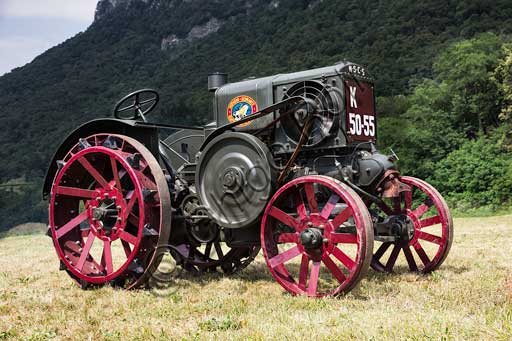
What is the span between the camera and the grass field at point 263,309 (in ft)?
11.9

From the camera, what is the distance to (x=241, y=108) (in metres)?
6.16

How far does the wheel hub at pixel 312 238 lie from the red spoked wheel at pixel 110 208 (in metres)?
1.53

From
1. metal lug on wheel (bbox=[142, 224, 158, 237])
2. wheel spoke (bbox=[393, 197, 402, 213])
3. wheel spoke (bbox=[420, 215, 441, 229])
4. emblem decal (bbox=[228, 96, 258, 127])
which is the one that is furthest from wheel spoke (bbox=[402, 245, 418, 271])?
metal lug on wheel (bbox=[142, 224, 158, 237])

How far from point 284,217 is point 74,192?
8.57ft

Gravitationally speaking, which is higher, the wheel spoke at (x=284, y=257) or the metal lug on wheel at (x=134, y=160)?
the metal lug on wheel at (x=134, y=160)

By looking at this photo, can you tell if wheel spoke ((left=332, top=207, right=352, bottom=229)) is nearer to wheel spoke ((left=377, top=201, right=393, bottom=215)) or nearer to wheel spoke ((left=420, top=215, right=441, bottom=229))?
wheel spoke ((left=377, top=201, right=393, bottom=215))

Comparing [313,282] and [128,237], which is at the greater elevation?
[128,237]

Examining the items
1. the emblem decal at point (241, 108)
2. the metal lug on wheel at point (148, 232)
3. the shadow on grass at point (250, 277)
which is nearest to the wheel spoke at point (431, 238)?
the shadow on grass at point (250, 277)

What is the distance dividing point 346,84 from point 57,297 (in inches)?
146

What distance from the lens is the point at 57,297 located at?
5535 millimetres

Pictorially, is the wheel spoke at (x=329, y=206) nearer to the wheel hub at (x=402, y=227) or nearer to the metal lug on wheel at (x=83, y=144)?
the wheel hub at (x=402, y=227)

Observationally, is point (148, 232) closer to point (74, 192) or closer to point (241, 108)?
point (74, 192)

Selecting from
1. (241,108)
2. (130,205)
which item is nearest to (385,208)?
(241,108)

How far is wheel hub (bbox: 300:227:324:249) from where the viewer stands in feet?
16.1
